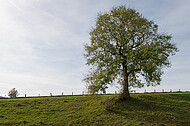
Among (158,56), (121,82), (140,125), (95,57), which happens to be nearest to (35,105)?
(95,57)

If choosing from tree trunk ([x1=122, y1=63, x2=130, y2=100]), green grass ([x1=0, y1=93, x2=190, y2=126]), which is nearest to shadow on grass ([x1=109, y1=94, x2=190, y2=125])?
green grass ([x1=0, y1=93, x2=190, y2=126])

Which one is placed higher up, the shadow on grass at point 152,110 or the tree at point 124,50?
the tree at point 124,50

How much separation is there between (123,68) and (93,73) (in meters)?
5.81

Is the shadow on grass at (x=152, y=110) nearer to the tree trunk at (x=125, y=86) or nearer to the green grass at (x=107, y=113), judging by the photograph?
the green grass at (x=107, y=113)

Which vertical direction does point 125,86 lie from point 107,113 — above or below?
above

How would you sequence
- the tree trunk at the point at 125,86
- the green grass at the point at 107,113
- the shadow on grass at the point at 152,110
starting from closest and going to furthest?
1. the green grass at the point at 107,113
2. the shadow on grass at the point at 152,110
3. the tree trunk at the point at 125,86

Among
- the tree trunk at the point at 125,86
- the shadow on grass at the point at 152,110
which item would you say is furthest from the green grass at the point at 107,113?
the tree trunk at the point at 125,86

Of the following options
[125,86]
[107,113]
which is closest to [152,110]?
[125,86]

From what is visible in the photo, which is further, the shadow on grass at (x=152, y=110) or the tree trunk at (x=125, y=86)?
the tree trunk at (x=125, y=86)

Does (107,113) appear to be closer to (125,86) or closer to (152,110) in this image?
(152,110)

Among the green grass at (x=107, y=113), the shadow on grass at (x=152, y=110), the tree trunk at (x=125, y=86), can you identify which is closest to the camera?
the green grass at (x=107, y=113)

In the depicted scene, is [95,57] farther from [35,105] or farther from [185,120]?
[185,120]

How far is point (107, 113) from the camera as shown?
23625 millimetres

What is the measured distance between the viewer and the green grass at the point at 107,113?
20969 millimetres
